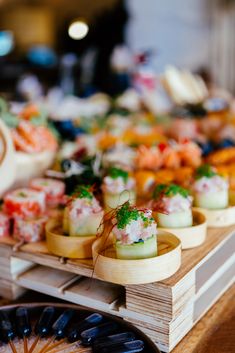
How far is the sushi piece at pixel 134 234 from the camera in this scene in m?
1.83

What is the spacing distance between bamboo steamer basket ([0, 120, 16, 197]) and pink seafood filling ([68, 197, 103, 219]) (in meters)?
0.52

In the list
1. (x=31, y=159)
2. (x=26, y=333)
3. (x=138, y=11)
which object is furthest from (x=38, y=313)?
(x=138, y=11)

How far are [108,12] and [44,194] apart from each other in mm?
6144

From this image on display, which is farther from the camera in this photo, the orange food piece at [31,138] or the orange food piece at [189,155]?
the orange food piece at [189,155]

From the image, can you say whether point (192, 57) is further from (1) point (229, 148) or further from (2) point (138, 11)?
(1) point (229, 148)

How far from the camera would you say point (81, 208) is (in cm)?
211

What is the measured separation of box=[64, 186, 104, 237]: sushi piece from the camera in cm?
211

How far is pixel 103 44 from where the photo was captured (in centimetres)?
789

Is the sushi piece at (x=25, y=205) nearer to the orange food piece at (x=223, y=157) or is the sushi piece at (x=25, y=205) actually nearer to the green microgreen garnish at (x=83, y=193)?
the green microgreen garnish at (x=83, y=193)

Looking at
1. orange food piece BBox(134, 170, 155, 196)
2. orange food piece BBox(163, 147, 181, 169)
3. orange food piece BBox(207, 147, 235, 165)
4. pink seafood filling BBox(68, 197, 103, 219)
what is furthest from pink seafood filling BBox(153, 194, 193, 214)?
orange food piece BBox(207, 147, 235, 165)

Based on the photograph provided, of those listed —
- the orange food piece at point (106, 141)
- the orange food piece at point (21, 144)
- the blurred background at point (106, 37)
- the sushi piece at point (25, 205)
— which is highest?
the blurred background at point (106, 37)

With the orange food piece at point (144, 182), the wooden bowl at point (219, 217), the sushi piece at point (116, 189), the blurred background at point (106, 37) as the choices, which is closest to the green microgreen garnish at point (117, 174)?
the sushi piece at point (116, 189)

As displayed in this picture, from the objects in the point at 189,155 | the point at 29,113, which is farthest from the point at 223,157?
the point at 29,113

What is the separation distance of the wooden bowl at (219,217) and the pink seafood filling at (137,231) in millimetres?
552
